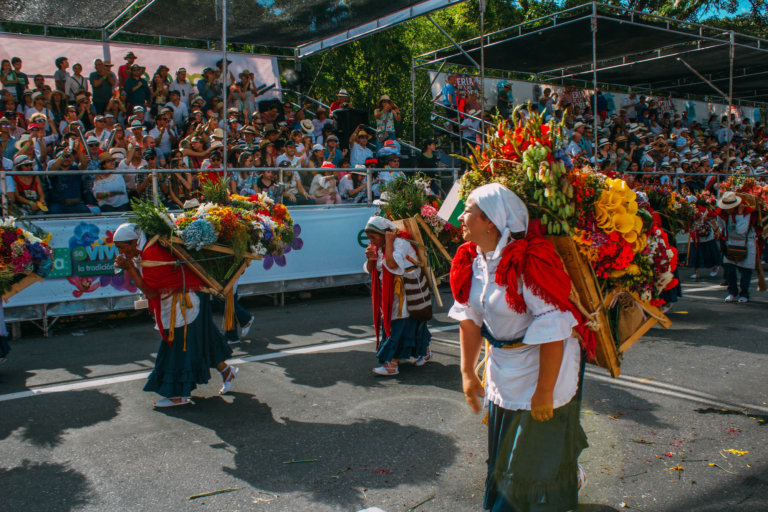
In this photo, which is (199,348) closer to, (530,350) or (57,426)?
(57,426)

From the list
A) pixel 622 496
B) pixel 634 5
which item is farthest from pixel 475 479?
pixel 634 5

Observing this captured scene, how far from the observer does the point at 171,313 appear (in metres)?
5.77

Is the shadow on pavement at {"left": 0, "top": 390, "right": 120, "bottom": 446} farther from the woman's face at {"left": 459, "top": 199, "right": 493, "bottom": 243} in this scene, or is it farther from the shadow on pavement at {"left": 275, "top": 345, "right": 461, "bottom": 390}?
the woman's face at {"left": 459, "top": 199, "right": 493, "bottom": 243}

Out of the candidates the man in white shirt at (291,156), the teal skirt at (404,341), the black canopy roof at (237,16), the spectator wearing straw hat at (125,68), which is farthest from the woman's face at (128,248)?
the spectator wearing straw hat at (125,68)

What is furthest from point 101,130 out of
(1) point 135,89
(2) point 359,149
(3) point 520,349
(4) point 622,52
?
(4) point 622,52

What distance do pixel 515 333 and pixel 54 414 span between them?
441 centimetres

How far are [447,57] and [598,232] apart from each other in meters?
13.9

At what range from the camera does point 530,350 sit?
10.8 feet

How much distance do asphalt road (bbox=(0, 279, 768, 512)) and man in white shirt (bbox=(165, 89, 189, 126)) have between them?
743 centimetres

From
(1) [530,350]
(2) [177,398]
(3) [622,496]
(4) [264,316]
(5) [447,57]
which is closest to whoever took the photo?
(1) [530,350]

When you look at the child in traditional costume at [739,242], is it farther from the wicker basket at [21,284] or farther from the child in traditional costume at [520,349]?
the wicker basket at [21,284]

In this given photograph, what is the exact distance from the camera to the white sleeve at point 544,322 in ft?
10.1

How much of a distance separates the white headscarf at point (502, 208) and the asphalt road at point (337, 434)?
1.84 meters

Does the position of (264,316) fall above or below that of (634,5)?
below
